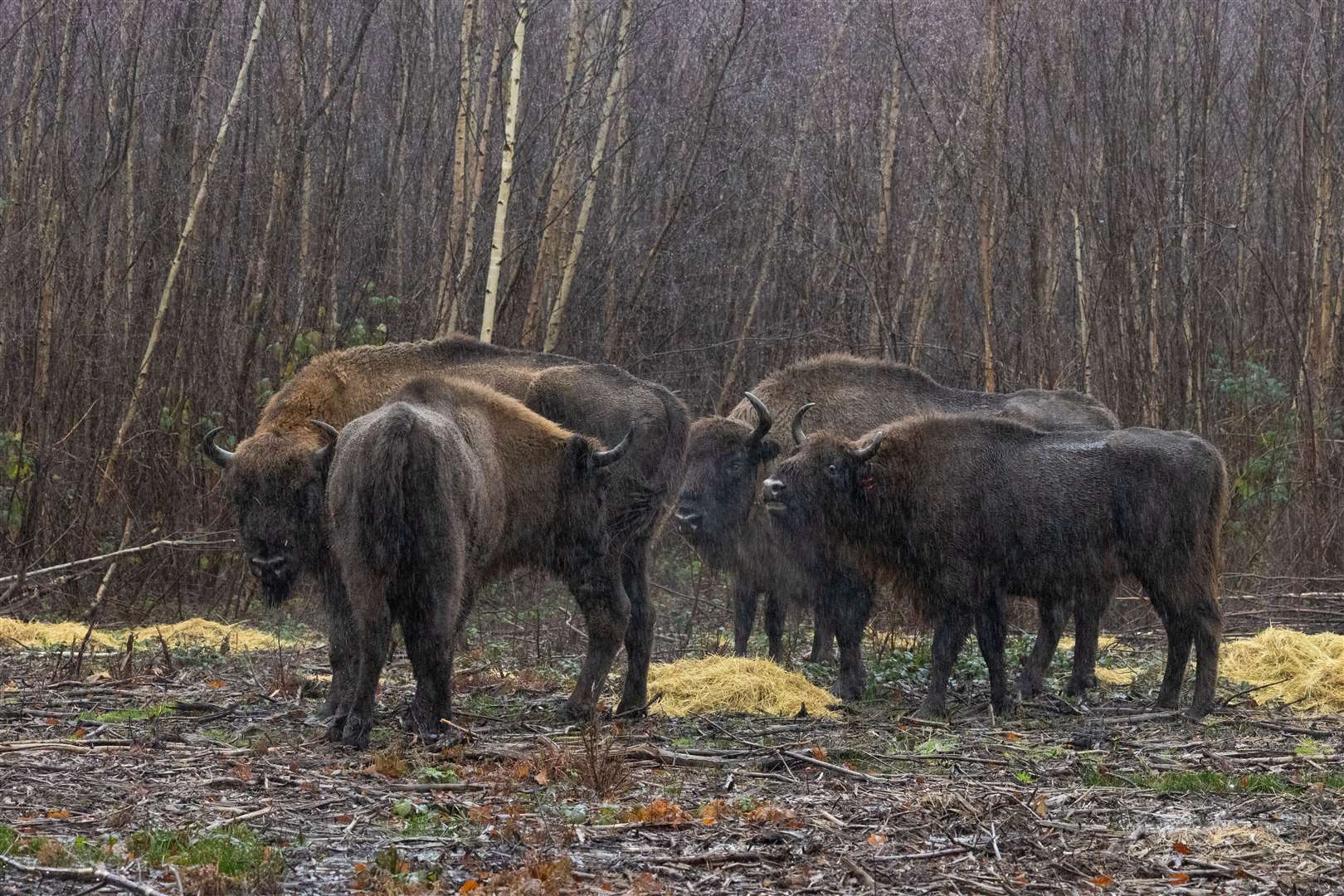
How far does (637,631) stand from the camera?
8.96 m

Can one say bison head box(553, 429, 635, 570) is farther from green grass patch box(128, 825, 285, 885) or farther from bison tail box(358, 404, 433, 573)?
green grass patch box(128, 825, 285, 885)

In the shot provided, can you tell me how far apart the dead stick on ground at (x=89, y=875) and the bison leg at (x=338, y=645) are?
3.39m

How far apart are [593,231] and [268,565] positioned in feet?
39.2

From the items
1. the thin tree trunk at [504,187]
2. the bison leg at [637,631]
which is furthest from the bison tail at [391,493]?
the thin tree trunk at [504,187]

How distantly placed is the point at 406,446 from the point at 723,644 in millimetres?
5860

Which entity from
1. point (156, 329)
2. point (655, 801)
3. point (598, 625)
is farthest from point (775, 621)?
point (156, 329)

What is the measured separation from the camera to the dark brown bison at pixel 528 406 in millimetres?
7816

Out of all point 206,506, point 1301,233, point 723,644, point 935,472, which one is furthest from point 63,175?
point 1301,233

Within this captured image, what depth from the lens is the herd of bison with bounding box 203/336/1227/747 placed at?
716cm

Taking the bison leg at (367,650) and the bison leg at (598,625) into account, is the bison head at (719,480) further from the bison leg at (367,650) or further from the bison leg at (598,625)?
the bison leg at (367,650)

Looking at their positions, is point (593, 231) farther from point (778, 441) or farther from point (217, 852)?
point (217, 852)

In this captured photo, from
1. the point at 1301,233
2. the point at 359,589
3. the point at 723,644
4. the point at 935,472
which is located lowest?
the point at 723,644

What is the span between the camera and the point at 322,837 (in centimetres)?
542

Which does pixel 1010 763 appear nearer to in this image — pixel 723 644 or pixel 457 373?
pixel 457 373
